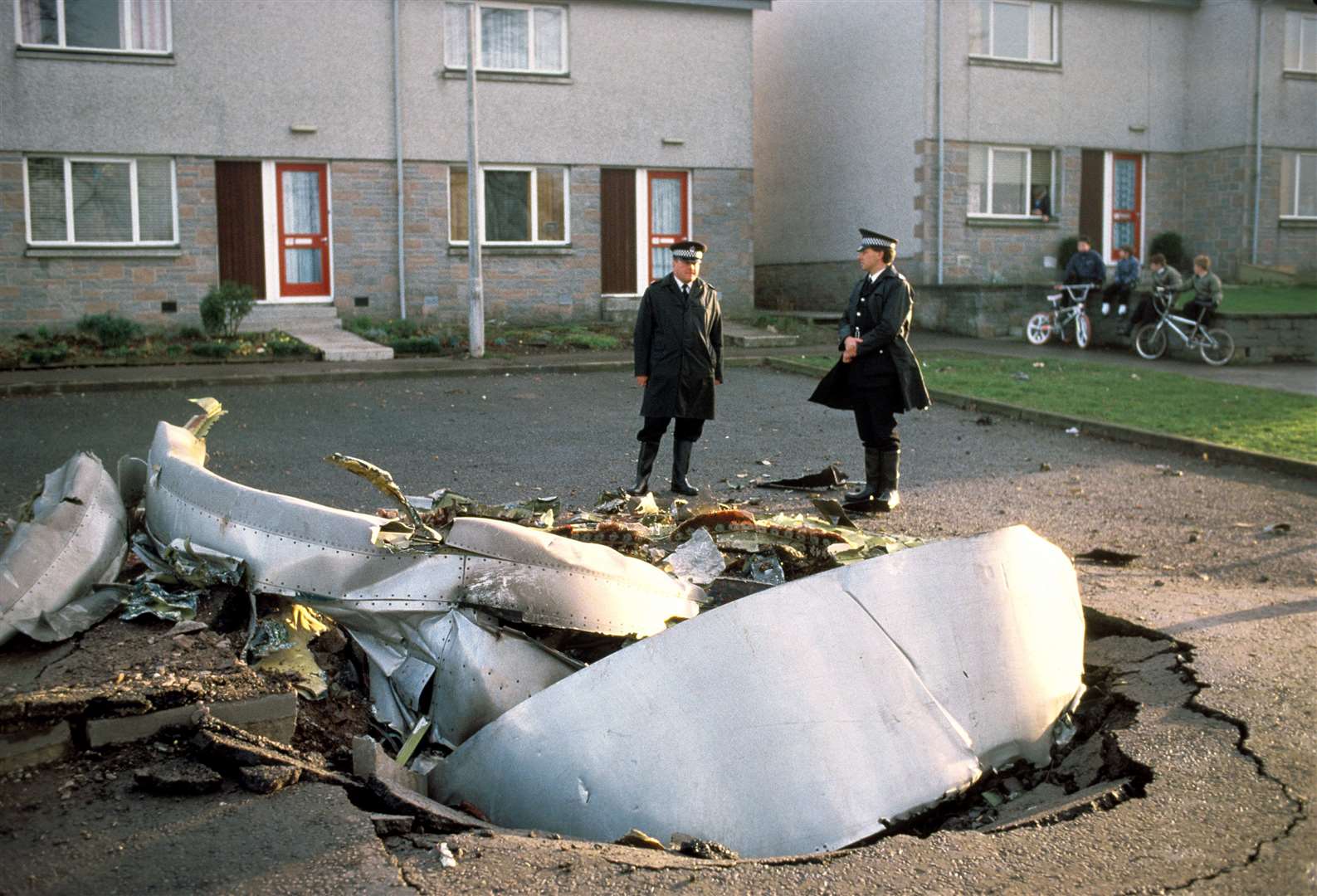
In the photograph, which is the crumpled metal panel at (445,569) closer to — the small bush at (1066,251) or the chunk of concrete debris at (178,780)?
the chunk of concrete debris at (178,780)

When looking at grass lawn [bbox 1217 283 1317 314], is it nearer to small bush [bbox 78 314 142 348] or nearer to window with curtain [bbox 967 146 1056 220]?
window with curtain [bbox 967 146 1056 220]

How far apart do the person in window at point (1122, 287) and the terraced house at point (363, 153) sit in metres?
6.69

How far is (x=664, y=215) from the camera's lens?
A: 25031mm

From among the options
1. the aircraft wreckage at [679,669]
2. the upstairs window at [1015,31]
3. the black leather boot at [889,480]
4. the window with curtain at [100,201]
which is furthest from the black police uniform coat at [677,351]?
the upstairs window at [1015,31]

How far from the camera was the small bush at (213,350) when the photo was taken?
59.5ft

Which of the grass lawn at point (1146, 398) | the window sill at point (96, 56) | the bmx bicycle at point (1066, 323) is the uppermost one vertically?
the window sill at point (96, 56)

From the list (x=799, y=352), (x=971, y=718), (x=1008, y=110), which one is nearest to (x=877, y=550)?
(x=971, y=718)

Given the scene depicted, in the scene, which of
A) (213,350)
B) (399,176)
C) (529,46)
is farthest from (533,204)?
(213,350)

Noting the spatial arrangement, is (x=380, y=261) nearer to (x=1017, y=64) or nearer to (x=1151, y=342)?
(x=1151, y=342)

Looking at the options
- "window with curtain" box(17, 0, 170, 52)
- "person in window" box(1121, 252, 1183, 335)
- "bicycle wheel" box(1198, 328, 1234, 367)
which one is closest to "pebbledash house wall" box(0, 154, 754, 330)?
"window with curtain" box(17, 0, 170, 52)

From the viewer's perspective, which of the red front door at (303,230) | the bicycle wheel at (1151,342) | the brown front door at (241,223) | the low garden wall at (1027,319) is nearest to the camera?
the low garden wall at (1027,319)

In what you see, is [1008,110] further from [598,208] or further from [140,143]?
[140,143]

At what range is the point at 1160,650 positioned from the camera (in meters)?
6.14

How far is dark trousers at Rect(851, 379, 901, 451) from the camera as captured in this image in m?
9.62
